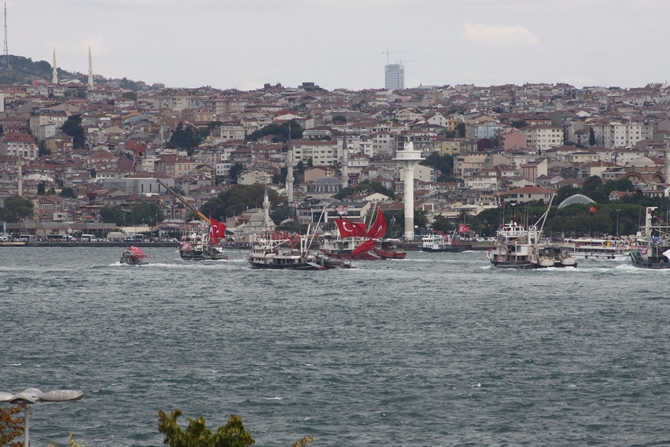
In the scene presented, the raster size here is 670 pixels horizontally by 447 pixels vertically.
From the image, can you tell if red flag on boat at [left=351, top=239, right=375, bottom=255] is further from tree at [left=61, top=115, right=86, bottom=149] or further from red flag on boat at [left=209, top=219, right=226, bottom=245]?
tree at [left=61, top=115, right=86, bottom=149]

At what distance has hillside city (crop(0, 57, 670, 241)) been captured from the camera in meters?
79.8

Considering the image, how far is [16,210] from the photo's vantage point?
259ft

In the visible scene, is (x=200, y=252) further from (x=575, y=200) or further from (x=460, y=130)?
(x=460, y=130)

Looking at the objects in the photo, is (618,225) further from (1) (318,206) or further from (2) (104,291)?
(2) (104,291)

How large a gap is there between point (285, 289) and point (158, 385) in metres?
17.6

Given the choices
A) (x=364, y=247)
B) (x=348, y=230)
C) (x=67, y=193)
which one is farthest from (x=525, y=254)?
(x=67, y=193)

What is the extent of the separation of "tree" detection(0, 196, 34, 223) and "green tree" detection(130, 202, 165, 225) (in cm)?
570

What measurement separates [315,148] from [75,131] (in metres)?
22.7

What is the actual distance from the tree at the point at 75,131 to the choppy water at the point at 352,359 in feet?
229

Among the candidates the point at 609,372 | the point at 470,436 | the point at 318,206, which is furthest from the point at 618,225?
the point at 470,436

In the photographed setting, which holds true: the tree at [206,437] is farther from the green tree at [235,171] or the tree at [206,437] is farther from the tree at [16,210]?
the green tree at [235,171]

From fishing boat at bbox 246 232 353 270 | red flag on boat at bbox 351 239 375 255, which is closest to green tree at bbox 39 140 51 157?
red flag on boat at bbox 351 239 375 255

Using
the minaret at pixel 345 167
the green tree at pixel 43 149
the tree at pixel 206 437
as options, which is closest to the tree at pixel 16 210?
the minaret at pixel 345 167

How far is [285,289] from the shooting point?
3747 cm
